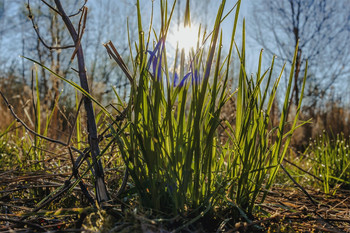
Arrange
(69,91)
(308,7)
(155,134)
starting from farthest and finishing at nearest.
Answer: (308,7)
(69,91)
(155,134)

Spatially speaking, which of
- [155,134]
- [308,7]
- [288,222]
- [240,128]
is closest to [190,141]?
[155,134]

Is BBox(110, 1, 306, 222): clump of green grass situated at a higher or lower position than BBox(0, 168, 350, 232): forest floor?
higher

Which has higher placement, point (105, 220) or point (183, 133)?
point (183, 133)

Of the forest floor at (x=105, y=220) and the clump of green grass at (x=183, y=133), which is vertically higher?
the clump of green grass at (x=183, y=133)

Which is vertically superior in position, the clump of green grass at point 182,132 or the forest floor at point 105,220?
the clump of green grass at point 182,132

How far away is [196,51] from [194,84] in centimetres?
10

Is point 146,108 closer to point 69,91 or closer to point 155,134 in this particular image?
point 155,134

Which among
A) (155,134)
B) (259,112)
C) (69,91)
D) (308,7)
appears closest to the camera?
(155,134)

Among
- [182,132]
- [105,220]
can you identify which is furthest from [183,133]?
[105,220]

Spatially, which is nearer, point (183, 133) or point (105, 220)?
point (105, 220)

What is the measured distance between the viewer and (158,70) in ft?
2.58

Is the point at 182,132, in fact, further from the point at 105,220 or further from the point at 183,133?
the point at 105,220

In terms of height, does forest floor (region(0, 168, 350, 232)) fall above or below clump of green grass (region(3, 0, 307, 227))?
below

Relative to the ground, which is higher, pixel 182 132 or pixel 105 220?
pixel 182 132
